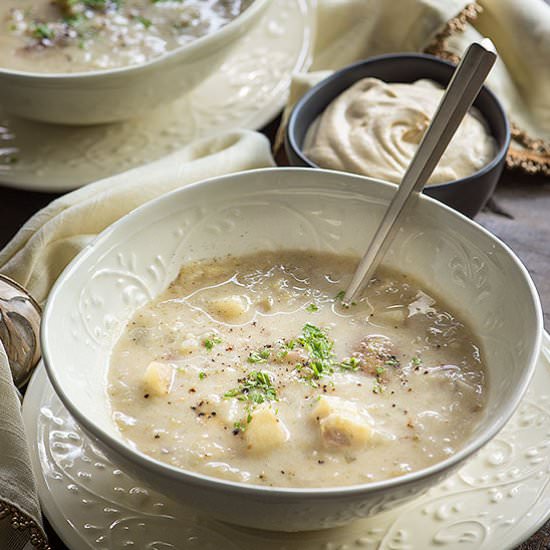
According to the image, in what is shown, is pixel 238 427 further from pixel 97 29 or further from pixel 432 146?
pixel 97 29

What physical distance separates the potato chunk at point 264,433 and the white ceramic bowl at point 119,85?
1.43 metres

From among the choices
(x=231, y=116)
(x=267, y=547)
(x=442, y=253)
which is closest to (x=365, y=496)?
(x=267, y=547)

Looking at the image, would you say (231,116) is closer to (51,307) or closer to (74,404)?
(51,307)

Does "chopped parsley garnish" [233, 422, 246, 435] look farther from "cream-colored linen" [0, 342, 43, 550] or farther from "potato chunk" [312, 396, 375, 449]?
"cream-colored linen" [0, 342, 43, 550]

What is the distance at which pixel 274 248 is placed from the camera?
2.27 meters

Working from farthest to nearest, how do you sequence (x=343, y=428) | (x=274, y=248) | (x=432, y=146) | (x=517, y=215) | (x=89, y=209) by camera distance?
(x=517, y=215)
(x=89, y=209)
(x=274, y=248)
(x=432, y=146)
(x=343, y=428)

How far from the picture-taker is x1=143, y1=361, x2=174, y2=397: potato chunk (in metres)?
1.86

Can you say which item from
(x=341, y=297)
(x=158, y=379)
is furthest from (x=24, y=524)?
(x=341, y=297)

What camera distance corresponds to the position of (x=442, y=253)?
2.10 metres

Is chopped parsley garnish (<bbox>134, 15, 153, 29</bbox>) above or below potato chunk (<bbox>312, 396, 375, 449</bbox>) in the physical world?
below

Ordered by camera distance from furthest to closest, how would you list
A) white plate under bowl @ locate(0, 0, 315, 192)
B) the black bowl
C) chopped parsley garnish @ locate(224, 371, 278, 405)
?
white plate under bowl @ locate(0, 0, 315, 192) < the black bowl < chopped parsley garnish @ locate(224, 371, 278, 405)

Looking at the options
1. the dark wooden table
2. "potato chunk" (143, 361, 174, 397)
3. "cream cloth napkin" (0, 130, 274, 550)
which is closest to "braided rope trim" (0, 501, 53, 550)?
"cream cloth napkin" (0, 130, 274, 550)

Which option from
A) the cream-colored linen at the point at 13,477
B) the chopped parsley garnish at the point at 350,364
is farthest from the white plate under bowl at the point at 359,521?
the chopped parsley garnish at the point at 350,364

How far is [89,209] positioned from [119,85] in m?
0.50
